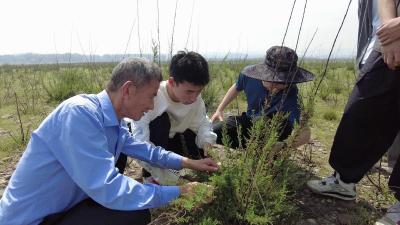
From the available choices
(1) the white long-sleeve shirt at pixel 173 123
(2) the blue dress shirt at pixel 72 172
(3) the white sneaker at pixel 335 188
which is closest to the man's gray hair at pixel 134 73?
(2) the blue dress shirt at pixel 72 172

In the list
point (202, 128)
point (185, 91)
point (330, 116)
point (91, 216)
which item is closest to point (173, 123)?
point (202, 128)

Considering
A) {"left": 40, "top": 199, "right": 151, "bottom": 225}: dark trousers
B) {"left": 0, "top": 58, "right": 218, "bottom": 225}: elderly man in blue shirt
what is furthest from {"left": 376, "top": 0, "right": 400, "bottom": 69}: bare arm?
{"left": 40, "top": 199, "right": 151, "bottom": 225}: dark trousers

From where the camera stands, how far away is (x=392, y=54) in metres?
2.02

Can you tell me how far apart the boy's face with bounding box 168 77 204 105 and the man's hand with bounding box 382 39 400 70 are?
107 cm

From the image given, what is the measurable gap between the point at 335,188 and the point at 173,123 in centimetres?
122

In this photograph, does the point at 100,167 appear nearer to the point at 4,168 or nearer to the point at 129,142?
the point at 129,142

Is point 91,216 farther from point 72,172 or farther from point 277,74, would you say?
point 277,74

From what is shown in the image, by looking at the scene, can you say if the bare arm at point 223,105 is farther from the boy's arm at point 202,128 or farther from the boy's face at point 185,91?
the boy's face at point 185,91

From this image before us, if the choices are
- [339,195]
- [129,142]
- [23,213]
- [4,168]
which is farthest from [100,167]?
[4,168]

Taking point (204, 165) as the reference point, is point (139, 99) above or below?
above

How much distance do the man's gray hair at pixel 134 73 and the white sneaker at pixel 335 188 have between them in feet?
4.70

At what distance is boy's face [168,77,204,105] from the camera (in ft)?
8.36

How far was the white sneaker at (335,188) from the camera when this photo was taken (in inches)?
104

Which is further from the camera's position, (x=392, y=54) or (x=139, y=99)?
(x=392, y=54)
